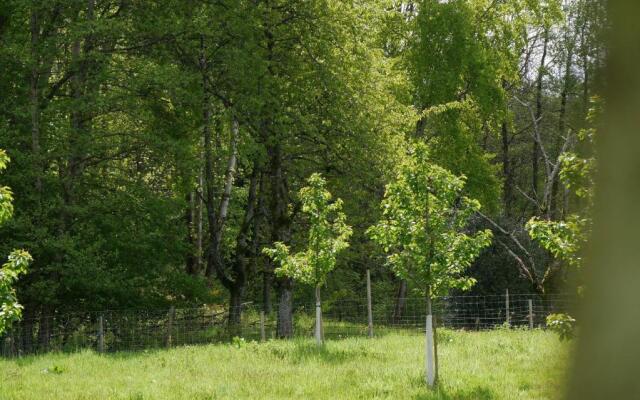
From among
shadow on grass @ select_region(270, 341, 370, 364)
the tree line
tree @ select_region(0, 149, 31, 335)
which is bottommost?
shadow on grass @ select_region(270, 341, 370, 364)

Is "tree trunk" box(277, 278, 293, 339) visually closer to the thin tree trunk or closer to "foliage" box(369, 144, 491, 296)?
the thin tree trunk

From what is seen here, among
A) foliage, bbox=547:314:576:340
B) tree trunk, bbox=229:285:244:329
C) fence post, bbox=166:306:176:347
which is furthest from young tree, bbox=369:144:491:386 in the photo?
foliage, bbox=547:314:576:340

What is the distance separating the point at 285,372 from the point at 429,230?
132 inches

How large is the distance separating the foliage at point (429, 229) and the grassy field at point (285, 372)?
1.57 metres

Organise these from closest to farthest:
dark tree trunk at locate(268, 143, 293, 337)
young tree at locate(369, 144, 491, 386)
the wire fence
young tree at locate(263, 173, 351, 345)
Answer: young tree at locate(369, 144, 491, 386) → young tree at locate(263, 173, 351, 345) → the wire fence → dark tree trunk at locate(268, 143, 293, 337)

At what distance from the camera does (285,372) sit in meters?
12.1

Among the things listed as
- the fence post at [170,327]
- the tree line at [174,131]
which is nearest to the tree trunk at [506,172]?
the tree line at [174,131]

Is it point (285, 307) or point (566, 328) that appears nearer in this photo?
point (566, 328)

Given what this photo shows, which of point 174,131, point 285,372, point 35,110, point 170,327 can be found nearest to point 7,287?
point 285,372

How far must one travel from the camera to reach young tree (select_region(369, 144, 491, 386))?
11.9m

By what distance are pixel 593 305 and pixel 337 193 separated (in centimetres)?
2220

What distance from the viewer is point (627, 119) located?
2.93 feet

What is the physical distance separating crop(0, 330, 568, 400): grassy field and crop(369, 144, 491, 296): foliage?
1568 millimetres

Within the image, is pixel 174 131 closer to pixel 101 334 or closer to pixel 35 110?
pixel 35 110
